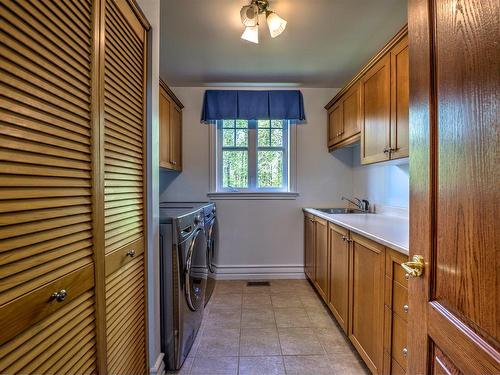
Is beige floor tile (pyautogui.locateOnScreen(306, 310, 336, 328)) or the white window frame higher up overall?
the white window frame

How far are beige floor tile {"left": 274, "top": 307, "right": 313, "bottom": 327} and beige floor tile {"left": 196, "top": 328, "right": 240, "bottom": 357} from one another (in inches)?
15.7

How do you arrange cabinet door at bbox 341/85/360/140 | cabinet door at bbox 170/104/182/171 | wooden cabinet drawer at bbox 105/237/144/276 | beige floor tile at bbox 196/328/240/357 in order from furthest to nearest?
cabinet door at bbox 170/104/182/171 < cabinet door at bbox 341/85/360/140 < beige floor tile at bbox 196/328/240/357 < wooden cabinet drawer at bbox 105/237/144/276

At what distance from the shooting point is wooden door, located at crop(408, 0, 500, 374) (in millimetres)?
541

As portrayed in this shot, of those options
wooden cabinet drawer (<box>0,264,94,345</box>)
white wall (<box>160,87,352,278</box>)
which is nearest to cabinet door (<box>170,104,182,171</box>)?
white wall (<box>160,87,352,278</box>)

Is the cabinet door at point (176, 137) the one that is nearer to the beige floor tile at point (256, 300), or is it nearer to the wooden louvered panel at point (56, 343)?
the beige floor tile at point (256, 300)

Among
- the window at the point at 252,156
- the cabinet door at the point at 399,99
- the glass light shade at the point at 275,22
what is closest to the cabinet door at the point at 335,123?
the window at the point at 252,156

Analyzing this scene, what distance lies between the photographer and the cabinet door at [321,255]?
250cm

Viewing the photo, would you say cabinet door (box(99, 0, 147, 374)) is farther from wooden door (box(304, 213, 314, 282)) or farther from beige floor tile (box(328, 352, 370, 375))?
wooden door (box(304, 213, 314, 282))

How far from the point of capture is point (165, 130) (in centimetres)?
272

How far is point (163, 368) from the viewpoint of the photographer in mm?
1700

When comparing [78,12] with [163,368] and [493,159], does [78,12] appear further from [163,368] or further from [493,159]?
[163,368]

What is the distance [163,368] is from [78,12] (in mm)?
1842

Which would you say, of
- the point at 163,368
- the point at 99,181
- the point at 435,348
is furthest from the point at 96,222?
the point at 163,368

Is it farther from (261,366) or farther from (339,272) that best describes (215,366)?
(339,272)
